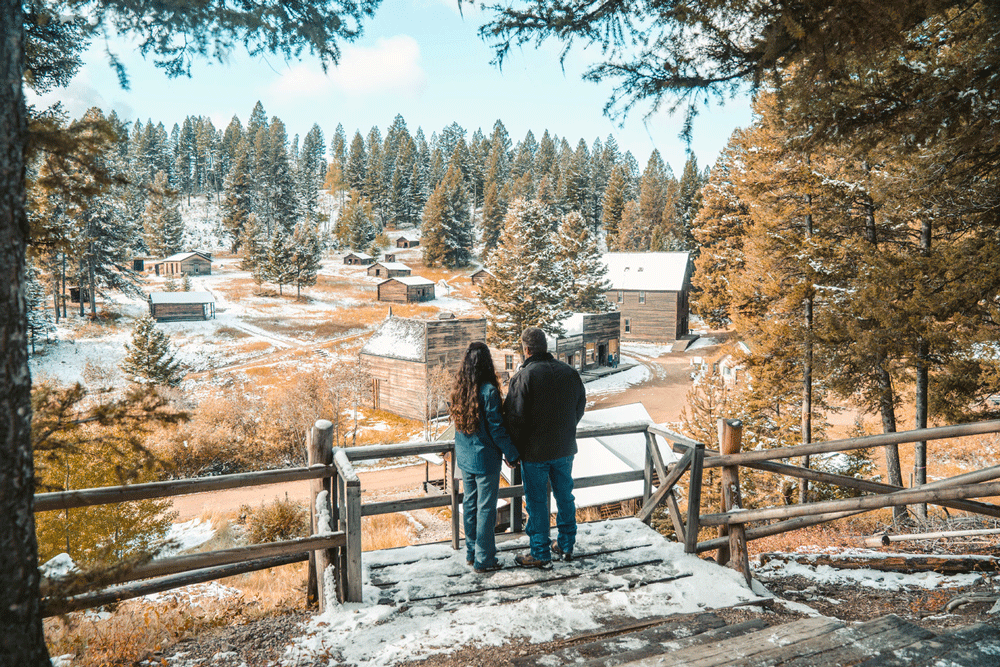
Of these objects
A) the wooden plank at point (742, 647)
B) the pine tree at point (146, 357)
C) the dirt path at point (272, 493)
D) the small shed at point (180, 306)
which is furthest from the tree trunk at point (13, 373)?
the small shed at point (180, 306)

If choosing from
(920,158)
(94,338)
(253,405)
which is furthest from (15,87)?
Answer: (94,338)

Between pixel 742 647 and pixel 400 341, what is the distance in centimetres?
3250

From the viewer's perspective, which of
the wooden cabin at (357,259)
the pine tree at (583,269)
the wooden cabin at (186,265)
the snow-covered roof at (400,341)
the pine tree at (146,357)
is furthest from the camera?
the wooden cabin at (357,259)

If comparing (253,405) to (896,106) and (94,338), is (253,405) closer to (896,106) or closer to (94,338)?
(94,338)

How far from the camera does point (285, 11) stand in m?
3.81

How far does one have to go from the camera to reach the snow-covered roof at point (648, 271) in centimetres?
5250

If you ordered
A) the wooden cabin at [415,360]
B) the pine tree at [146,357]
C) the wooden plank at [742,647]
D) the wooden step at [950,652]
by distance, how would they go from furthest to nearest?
the wooden cabin at [415,360] < the pine tree at [146,357] < the wooden plank at [742,647] < the wooden step at [950,652]

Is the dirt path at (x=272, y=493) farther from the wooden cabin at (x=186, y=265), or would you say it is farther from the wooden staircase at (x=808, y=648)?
the wooden cabin at (x=186, y=265)

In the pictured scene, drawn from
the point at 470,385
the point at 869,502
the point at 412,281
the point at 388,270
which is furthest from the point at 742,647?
the point at 388,270

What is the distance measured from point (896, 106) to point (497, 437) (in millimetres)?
5482

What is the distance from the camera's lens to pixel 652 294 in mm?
52969

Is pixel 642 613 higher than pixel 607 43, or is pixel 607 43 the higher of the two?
pixel 607 43

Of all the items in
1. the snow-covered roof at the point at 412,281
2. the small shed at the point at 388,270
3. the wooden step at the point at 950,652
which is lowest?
the wooden step at the point at 950,652

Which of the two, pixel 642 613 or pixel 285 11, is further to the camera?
pixel 642 613
